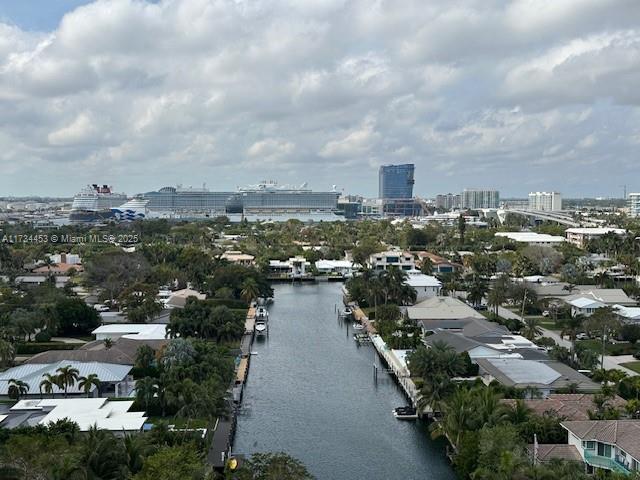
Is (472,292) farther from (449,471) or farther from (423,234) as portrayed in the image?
(423,234)

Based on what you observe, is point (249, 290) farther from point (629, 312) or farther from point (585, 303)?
point (629, 312)

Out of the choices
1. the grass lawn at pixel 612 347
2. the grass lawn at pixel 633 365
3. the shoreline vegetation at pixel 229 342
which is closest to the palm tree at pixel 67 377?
the shoreline vegetation at pixel 229 342

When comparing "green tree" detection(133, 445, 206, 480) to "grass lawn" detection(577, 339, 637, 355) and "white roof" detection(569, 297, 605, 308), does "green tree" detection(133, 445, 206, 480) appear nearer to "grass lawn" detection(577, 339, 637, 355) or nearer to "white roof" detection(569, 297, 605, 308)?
"grass lawn" detection(577, 339, 637, 355)

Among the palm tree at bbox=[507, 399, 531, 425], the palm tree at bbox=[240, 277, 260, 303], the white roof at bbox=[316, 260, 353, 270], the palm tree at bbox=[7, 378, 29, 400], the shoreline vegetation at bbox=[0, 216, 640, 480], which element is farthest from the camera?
the white roof at bbox=[316, 260, 353, 270]

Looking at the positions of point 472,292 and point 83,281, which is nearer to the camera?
point 472,292

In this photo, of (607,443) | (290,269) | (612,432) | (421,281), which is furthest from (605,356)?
(290,269)

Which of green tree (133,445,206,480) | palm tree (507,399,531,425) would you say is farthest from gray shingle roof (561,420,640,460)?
green tree (133,445,206,480)

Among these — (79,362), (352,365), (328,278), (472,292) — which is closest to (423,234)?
(328,278)
